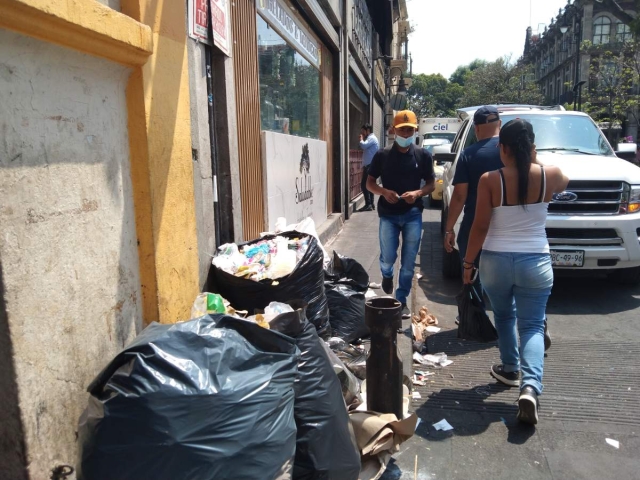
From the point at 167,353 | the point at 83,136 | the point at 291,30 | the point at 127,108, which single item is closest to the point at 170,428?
the point at 167,353

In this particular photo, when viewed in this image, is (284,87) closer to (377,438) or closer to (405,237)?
(405,237)

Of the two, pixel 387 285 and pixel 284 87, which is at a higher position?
pixel 284 87

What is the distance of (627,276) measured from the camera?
6.00 metres

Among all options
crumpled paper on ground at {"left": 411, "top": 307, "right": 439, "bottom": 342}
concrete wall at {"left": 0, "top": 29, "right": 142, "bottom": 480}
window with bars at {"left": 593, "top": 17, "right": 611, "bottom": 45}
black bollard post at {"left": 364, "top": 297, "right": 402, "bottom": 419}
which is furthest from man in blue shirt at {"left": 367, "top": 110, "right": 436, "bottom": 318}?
window with bars at {"left": 593, "top": 17, "right": 611, "bottom": 45}

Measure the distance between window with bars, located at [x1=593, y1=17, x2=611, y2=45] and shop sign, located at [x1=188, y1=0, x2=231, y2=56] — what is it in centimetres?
6174

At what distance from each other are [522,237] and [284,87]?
4.09m

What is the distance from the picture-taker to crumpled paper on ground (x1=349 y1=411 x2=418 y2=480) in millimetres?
2588

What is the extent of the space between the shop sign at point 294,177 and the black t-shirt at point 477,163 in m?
2.07

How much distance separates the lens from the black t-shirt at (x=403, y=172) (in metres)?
4.78

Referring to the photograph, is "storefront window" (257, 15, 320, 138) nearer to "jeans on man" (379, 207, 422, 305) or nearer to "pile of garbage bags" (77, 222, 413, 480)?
"jeans on man" (379, 207, 422, 305)

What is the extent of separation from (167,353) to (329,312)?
2.42 meters

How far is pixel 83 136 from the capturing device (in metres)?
2.30

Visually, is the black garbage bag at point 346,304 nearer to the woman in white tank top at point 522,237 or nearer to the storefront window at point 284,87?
the woman in white tank top at point 522,237

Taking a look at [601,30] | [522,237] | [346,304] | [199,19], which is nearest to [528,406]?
[522,237]
